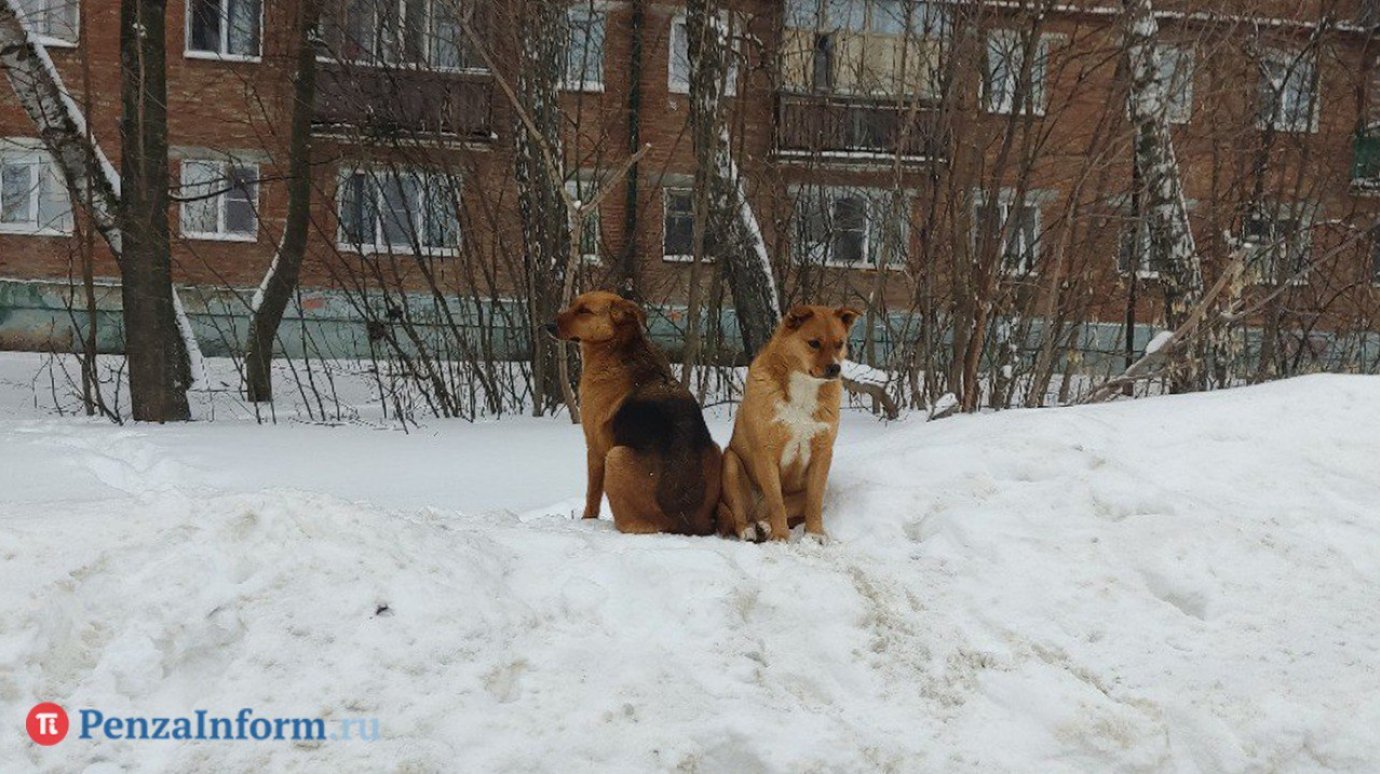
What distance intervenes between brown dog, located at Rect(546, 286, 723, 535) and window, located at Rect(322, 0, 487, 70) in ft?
21.9

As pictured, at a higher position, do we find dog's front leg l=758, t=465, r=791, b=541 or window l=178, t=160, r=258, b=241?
window l=178, t=160, r=258, b=241

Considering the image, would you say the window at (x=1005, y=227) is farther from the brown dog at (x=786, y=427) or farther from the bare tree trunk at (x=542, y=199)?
the brown dog at (x=786, y=427)

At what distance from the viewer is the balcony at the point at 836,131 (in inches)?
497

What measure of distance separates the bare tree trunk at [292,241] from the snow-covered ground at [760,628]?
28.0 feet

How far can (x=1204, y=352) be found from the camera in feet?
38.9

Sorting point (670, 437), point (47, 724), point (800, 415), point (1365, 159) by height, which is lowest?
point (47, 724)

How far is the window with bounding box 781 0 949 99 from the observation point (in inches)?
436

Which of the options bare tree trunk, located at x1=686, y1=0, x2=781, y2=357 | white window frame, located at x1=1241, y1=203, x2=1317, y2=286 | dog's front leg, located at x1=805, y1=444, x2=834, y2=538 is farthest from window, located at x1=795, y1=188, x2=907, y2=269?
dog's front leg, located at x1=805, y1=444, x2=834, y2=538

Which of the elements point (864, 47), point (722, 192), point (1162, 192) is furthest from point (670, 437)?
point (864, 47)

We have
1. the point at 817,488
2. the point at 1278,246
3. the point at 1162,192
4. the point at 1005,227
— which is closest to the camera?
the point at 817,488

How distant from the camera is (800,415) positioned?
4797 mm

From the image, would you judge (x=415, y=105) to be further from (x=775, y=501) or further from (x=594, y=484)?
(x=775, y=501)

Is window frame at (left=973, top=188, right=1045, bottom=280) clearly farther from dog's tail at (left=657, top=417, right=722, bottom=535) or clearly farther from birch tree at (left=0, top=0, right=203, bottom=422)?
birch tree at (left=0, top=0, right=203, bottom=422)

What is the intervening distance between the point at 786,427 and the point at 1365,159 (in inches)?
707
